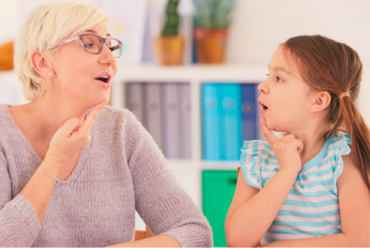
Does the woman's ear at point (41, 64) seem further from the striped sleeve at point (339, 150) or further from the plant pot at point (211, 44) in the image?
the plant pot at point (211, 44)

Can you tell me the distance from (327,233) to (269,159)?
0.83 ft

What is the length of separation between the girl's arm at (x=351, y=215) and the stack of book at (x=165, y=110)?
160 centimetres

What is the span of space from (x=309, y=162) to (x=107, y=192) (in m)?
0.61

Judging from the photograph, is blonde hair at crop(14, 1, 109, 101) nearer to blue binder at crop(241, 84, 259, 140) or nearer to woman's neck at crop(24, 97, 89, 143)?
woman's neck at crop(24, 97, 89, 143)

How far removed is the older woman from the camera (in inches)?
48.3

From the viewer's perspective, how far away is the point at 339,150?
1104 mm

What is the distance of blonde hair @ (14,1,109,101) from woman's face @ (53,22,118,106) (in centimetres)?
3

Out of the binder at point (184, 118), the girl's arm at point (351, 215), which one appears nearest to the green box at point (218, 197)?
the binder at point (184, 118)

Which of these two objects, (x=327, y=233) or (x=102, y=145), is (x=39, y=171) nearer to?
(x=102, y=145)

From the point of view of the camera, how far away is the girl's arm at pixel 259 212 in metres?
1.06

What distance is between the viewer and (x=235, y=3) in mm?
2809

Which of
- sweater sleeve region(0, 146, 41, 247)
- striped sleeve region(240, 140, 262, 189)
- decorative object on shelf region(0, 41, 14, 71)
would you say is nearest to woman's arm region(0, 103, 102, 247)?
sweater sleeve region(0, 146, 41, 247)

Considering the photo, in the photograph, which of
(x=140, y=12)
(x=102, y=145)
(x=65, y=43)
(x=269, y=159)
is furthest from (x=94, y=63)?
(x=140, y=12)

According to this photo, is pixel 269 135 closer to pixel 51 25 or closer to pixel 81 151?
pixel 81 151
